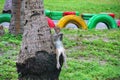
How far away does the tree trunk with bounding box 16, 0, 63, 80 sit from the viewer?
6.23m

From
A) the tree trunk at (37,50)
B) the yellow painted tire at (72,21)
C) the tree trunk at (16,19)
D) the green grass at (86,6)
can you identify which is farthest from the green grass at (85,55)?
the green grass at (86,6)

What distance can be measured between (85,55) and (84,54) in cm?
4

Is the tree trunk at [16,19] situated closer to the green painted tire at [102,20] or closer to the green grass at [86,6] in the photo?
the green painted tire at [102,20]

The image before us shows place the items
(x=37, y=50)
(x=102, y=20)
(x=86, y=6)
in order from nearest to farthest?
(x=37, y=50) < (x=102, y=20) < (x=86, y=6)

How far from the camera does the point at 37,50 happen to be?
6.24 m

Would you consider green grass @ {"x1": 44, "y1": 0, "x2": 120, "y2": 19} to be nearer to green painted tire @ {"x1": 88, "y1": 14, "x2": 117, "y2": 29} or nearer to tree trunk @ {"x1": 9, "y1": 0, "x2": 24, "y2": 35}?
green painted tire @ {"x1": 88, "y1": 14, "x2": 117, "y2": 29}

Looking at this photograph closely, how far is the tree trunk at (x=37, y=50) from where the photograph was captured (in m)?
6.23

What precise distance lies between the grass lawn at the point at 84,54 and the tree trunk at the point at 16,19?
0.19 metres

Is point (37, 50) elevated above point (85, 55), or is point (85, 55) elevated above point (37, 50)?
point (37, 50)

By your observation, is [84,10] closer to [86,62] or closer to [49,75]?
[86,62]

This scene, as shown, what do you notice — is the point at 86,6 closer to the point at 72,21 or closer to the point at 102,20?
the point at 102,20

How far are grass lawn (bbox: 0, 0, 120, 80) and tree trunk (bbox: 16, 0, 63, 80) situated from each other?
4.35 ft

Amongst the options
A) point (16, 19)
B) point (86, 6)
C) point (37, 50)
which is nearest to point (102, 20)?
point (16, 19)

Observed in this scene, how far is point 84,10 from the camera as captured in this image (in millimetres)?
22516
